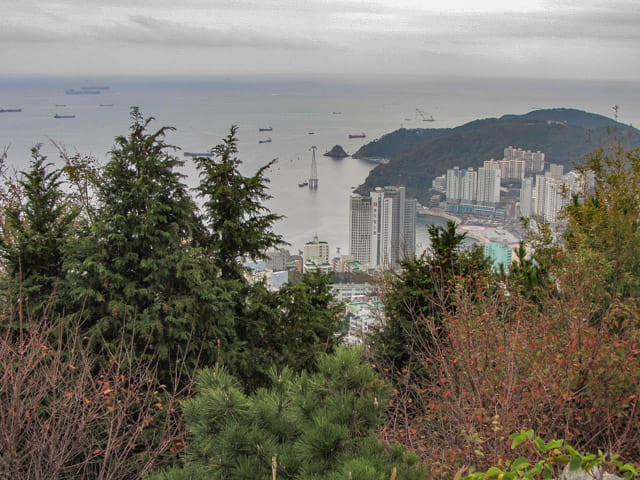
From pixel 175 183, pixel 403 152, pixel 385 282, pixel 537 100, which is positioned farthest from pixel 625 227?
pixel 537 100

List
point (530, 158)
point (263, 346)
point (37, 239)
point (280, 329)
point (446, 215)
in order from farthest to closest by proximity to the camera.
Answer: point (530, 158) < point (446, 215) < point (280, 329) < point (263, 346) < point (37, 239)

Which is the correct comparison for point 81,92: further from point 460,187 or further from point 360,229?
point 460,187

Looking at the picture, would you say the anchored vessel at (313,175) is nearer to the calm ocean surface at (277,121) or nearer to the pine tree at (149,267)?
the calm ocean surface at (277,121)

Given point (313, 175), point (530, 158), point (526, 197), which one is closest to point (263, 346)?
point (526, 197)

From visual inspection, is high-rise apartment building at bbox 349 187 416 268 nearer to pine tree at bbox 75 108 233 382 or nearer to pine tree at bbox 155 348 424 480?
pine tree at bbox 75 108 233 382

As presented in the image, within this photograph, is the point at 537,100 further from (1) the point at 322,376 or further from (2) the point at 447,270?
(1) the point at 322,376

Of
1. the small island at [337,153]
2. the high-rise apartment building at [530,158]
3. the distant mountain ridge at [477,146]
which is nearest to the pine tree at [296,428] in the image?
the distant mountain ridge at [477,146]

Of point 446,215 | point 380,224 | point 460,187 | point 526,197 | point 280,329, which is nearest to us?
point 280,329
